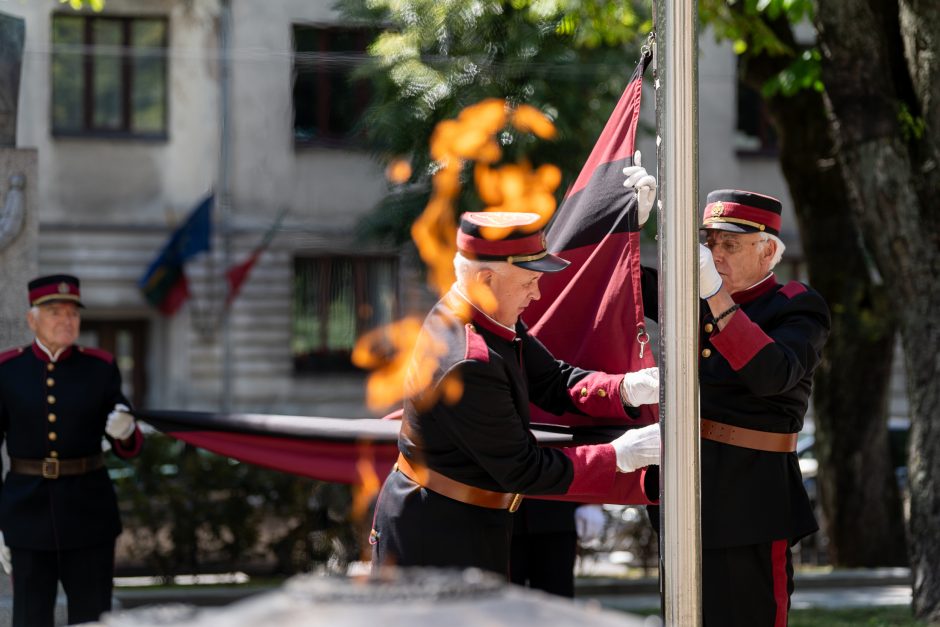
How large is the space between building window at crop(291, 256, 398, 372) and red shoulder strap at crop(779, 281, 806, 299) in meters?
16.1

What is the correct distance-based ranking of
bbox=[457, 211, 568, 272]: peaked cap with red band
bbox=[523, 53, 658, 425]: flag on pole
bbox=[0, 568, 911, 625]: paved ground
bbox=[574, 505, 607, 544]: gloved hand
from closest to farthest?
bbox=[457, 211, 568, 272]: peaked cap with red band, bbox=[523, 53, 658, 425]: flag on pole, bbox=[0, 568, 911, 625]: paved ground, bbox=[574, 505, 607, 544]: gloved hand

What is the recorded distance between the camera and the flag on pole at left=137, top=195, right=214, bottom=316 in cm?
2011

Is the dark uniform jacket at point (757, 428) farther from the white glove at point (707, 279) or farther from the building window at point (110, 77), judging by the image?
the building window at point (110, 77)

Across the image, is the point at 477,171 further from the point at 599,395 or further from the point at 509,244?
the point at 509,244

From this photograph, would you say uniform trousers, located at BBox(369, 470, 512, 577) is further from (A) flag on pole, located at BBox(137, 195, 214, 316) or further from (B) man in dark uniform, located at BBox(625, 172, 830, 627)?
(A) flag on pole, located at BBox(137, 195, 214, 316)

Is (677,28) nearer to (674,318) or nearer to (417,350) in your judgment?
(674,318)

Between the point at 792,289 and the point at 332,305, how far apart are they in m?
16.4

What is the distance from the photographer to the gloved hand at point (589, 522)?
10672 mm

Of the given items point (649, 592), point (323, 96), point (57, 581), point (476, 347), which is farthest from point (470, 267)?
point (323, 96)

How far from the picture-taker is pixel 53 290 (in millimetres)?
6348

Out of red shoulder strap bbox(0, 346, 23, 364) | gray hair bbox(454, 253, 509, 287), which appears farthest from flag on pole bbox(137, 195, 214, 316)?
gray hair bbox(454, 253, 509, 287)

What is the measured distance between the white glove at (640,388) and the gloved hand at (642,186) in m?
0.56

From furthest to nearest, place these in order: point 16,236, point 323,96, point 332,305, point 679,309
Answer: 1. point 332,305
2. point 323,96
3. point 16,236
4. point 679,309

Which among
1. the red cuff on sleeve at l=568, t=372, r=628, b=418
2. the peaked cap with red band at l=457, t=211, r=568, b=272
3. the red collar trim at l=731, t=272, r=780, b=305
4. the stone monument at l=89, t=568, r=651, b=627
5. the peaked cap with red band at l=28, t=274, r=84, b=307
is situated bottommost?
the stone monument at l=89, t=568, r=651, b=627
